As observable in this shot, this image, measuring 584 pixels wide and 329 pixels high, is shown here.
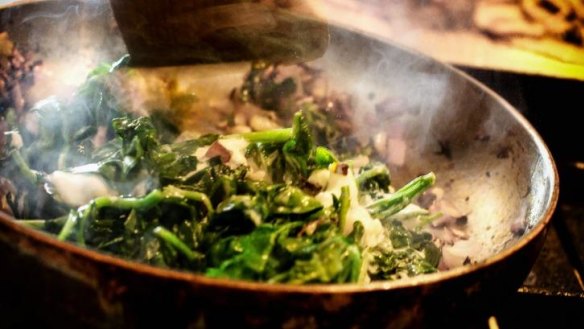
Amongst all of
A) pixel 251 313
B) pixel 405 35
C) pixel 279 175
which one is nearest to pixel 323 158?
pixel 279 175

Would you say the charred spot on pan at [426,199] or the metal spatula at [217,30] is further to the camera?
the charred spot on pan at [426,199]

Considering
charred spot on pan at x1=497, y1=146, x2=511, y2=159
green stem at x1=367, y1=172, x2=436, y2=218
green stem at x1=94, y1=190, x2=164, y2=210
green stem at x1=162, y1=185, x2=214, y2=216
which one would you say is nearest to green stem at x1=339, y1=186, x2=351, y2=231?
green stem at x1=367, y1=172, x2=436, y2=218

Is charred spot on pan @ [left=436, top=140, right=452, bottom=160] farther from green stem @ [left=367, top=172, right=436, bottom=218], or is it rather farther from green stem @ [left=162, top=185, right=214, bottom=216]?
green stem @ [left=162, top=185, right=214, bottom=216]

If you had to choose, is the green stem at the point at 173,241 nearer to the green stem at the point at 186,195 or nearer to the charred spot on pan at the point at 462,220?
the green stem at the point at 186,195

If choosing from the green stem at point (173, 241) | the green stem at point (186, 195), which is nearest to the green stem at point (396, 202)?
the green stem at point (186, 195)

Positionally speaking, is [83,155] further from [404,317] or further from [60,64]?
[404,317]

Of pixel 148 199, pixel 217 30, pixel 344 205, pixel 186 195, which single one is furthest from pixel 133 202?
pixel 217 30

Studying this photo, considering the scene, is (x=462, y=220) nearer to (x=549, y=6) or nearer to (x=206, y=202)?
(x=206, y=202)
